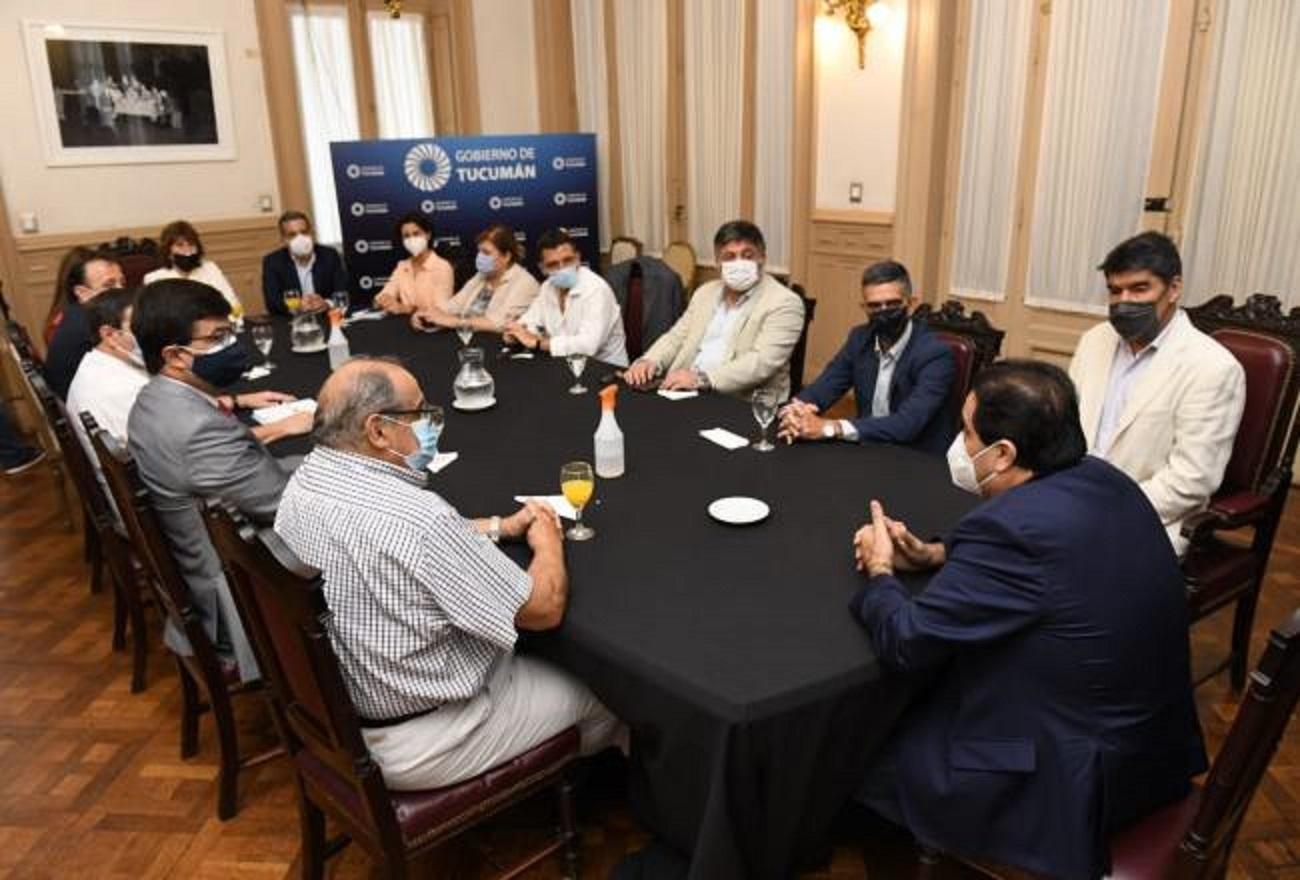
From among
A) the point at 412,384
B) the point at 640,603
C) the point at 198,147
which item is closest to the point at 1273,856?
the point at 640,603

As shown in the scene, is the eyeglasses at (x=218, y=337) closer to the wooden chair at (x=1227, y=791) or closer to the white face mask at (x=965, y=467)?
the white face mask at (x=965, y=467)

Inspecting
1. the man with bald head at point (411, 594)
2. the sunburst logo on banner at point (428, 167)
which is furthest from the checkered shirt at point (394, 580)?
the sunburst logo on banner at point (428, 167)

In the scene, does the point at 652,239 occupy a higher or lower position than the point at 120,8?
lower

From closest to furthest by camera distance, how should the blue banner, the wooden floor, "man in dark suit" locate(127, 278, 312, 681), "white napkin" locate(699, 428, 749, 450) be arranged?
1. the wooden floor
2. "man in dark suit" locate(127, 278, 312, 681)
3. "white napkin" locate(699, 428, 749, 450)
4. the blue banner

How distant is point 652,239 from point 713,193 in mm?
832

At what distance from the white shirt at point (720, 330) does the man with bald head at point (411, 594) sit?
2.04m

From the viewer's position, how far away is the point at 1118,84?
4223 millimetres

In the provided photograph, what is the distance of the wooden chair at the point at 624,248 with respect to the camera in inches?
282

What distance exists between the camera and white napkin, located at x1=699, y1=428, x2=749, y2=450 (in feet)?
8.60

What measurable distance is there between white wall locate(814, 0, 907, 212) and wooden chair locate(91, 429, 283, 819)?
4431mm

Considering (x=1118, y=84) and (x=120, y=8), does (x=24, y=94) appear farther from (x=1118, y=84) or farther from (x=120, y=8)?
(x=1118, y=84)

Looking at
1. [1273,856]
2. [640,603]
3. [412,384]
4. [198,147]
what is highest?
[198,147]

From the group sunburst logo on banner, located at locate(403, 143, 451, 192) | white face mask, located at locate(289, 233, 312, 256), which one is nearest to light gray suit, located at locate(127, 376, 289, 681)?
white face mask, located at locate(289, 233, 312, 256)

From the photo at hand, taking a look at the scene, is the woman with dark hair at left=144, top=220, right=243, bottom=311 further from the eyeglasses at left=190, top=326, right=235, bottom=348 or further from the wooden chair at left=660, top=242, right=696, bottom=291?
the wooden chair at left=660, top=242, right=696, bottom=291
